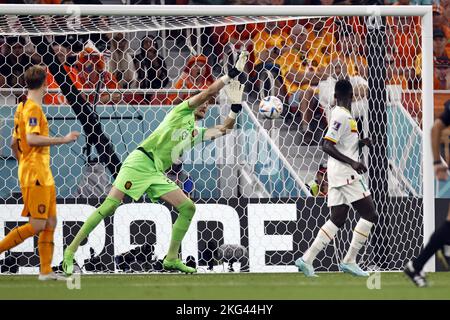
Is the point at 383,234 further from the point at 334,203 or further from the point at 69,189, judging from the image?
the point at 69,189

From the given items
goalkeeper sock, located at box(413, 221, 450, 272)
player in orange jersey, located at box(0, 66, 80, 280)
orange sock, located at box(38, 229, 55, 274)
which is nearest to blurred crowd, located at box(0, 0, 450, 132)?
player in orange jersey, located at box(0, 66, 80, 280)

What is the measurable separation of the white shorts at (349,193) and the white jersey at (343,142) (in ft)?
0.14

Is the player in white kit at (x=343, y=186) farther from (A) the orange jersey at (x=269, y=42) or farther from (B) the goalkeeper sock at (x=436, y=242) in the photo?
(A) the orange jersey at (x=269, y=42)

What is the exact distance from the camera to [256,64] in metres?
13.8

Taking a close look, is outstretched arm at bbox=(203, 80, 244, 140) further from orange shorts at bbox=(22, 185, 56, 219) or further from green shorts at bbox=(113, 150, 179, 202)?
orange shorts at bbox=(22, 185, 56, 219)

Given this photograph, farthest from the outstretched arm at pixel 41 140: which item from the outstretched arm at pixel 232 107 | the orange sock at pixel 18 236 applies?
the outstretched arm at pixel 232 107

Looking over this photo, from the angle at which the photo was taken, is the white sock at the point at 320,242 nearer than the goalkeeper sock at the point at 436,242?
No

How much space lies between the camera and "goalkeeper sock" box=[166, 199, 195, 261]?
11117 mm

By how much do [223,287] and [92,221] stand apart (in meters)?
1.79

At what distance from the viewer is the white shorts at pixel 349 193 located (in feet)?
36.8

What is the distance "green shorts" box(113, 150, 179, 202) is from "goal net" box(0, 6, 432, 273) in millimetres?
1127

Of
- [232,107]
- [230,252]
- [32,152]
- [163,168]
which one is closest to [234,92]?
[232,107]

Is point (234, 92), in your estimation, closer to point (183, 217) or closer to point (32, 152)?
point (183, 217)

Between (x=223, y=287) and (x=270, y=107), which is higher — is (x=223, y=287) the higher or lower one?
the lower one
